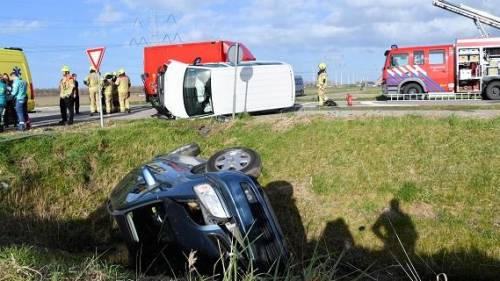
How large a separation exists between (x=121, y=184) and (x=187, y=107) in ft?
27.1

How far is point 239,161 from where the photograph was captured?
23.2 feet

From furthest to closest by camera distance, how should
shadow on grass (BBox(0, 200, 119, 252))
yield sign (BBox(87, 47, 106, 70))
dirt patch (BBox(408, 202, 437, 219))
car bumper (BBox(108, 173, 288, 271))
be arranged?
1. yield sign (BBox(87, 47, 106, 70))
2. dirt patch (BBox(408, 202, 437, 219))
3. shadow on grass (BBox(0, 200, 119, 252))
4. car bumper (BBox(108, 173, 288, 271))

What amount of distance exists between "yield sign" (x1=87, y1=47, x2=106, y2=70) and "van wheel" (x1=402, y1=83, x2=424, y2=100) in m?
13.6

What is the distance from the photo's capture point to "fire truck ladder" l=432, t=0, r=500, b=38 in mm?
24469

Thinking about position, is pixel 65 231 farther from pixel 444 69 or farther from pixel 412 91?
pixel 444 69

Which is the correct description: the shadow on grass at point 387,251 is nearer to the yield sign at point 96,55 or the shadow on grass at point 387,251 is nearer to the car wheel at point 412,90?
the yield sign at point 96,55

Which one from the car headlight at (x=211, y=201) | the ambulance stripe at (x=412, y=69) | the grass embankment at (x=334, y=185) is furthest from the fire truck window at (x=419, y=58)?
the car headlight at (x=211, y=201)

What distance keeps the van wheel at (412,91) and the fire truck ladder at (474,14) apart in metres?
4.26

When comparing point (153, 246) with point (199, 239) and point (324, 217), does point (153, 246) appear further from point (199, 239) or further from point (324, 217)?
point (324, 217)

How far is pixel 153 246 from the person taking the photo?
16.9 feet

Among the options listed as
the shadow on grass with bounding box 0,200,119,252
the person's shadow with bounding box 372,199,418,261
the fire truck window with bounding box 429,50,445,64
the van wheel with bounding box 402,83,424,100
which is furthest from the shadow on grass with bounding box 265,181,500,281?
the fire truck window with bounding box 429,50,445,64

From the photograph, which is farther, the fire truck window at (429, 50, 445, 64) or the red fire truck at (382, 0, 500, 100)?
the fire truck window at (429, 50, 445, 64)

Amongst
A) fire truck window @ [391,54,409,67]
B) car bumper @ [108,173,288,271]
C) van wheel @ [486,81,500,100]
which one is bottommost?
car bumper @ [108,173,288,271]

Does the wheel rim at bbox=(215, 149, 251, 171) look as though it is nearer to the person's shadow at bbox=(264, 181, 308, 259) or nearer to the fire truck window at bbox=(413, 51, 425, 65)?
the person's shadow at bbox=(264, 181, 308, 259)
